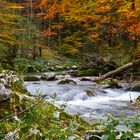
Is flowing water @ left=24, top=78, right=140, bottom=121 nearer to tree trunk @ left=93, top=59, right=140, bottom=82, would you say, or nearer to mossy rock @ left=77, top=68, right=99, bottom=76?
tree trunk @ left=93, top=59, right=140, bottom=82

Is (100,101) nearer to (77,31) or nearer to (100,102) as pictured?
(100,102)

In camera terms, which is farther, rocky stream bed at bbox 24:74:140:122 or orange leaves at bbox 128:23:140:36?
orange leaves at bbox 128:23:140:36

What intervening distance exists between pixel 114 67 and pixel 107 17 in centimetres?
837

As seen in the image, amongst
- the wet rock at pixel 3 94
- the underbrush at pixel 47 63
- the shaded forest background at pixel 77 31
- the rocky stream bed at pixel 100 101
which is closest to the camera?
the wet rock at pixel 3 94

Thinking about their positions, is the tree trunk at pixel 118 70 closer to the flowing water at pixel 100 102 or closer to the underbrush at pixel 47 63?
the flowing water at pixel 100 102

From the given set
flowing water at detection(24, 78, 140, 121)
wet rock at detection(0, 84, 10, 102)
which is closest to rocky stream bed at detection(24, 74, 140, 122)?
flowing water at detection(24, 78, 140, 121)

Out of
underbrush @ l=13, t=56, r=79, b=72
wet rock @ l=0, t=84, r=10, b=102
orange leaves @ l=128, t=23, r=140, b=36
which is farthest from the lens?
underbrush @ l=13, t=56, r=79, b=72

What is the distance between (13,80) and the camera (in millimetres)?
4289

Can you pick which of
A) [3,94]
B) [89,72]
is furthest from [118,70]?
[3,94]

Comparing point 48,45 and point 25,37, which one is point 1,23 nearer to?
point 25,37

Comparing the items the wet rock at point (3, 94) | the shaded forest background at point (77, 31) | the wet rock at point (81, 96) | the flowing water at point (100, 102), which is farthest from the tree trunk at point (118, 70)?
the wet rock at point (3, 94)

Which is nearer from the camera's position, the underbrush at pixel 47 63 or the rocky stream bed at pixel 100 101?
the rocky stream bed at pixel 100 101

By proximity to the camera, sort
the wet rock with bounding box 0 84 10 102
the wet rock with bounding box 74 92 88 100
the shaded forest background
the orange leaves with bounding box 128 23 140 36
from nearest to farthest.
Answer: the wet rock with bounding box 0 84 10 102 < the wet rock with bounding box 74 92 88 100 < the orange leaves with bounding box 128 23 140 36 < the shaded forest background

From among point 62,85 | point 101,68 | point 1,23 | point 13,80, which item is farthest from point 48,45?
point 13,80
